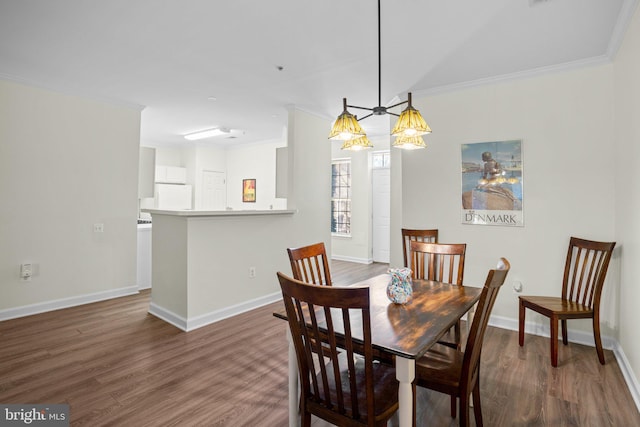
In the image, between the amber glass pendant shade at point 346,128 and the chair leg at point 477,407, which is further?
the amber glass pendant shade at point 346,128

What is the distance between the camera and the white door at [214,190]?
7.43 m

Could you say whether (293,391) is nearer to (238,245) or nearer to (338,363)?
(338,363)

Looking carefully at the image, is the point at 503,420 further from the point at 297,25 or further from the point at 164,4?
the point at 164,4

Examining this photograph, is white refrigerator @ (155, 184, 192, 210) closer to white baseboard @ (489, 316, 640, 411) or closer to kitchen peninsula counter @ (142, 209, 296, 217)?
kitchen peninsula counter @ (142, 209, 296, 217)

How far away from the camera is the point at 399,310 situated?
1.78 meters

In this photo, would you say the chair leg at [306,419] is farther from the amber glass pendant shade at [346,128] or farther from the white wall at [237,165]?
the white wall at [237,165]

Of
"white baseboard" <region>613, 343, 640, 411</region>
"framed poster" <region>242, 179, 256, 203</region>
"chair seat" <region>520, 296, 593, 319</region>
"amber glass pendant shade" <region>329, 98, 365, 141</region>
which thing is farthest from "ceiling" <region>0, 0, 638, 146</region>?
"framed poster" <region>242, 179, 256, 203</region>

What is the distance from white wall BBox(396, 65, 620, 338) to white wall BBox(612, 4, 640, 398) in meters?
0.14

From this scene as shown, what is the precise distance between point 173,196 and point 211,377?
5349 mm

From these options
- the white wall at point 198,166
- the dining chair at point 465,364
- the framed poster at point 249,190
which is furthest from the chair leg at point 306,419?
the white wall at point 198,166

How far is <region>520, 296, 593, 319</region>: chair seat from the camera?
2.55 m

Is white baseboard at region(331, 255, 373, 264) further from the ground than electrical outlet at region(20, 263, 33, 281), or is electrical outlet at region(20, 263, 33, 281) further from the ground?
electrical outlet at region(20, 263, 33, 281)

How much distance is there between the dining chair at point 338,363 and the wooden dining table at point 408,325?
0.09 metres

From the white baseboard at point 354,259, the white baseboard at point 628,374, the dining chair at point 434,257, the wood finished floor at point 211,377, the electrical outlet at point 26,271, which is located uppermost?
the dining chair at point 434,257
